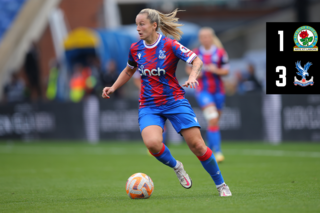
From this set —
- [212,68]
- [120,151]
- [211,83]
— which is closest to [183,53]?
[212,68]

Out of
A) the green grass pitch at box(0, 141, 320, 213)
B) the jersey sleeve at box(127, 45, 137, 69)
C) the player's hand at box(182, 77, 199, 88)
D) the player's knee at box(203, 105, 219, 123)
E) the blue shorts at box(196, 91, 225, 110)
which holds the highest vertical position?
the jersey sleeve at box(127, 45, 137, 69)

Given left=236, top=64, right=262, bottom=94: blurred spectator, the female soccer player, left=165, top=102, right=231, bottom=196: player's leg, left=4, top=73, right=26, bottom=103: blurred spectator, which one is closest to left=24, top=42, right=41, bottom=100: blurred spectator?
left=4, top=73, right=26, bottom=103: blurred spectator

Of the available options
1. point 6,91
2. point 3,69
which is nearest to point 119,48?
point 6,91

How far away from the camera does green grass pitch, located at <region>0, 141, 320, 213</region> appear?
214 inches

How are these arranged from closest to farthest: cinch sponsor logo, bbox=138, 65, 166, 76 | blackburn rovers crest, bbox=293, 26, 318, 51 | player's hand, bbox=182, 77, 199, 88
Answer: player's hand, bbox=182, 77, 199, 88 → cinch sponsor logo, bbox=138, 65, 166, 76 → blackburn rovers crest, bbox=293, 26, 318, 51

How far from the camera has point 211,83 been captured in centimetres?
1059

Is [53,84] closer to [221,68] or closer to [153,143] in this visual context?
[221,68]

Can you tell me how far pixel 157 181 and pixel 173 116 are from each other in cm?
195

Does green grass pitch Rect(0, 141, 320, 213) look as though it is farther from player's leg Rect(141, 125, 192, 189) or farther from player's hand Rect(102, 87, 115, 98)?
player's hand Rect(102, 87, 115, 98)

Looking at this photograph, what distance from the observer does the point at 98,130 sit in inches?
681

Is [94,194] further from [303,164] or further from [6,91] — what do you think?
[6,91]

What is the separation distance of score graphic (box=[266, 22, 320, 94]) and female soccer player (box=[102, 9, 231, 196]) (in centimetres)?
509

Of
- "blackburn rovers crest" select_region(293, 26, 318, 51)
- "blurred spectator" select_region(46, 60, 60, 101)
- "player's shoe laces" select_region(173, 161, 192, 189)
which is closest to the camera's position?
"player's shoe laces" select_region(173, 161, 192, 189)

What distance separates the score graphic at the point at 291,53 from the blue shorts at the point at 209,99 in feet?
4.64
